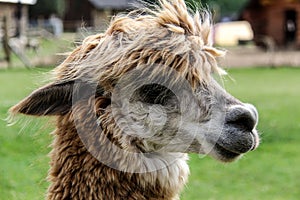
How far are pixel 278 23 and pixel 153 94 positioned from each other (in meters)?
37.2

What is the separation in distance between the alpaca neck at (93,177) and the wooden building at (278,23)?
3555 cm

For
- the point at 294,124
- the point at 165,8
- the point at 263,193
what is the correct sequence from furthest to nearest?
1. the point at 294,124
2. the point at 263,193
3. the point at 165,8

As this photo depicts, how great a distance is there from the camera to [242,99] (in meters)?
16.3

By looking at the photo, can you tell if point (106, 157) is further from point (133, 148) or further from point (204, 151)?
point (204, 151)

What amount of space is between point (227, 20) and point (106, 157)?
63.3 m

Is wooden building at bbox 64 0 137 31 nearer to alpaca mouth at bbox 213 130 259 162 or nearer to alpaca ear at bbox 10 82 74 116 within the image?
alpaca ear at bbox 10 82 74 116

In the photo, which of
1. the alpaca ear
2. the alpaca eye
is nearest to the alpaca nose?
the alpaca eye

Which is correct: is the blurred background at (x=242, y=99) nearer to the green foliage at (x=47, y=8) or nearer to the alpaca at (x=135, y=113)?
the alpaca at (x=135, y=113)

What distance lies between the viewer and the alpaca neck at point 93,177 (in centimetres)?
310

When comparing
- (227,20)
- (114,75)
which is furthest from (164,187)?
(227,20)

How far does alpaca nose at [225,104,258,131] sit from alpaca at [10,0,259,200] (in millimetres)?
17

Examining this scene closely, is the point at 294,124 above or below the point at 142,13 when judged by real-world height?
below

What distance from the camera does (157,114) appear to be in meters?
3.18

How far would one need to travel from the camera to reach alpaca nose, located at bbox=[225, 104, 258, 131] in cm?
302
